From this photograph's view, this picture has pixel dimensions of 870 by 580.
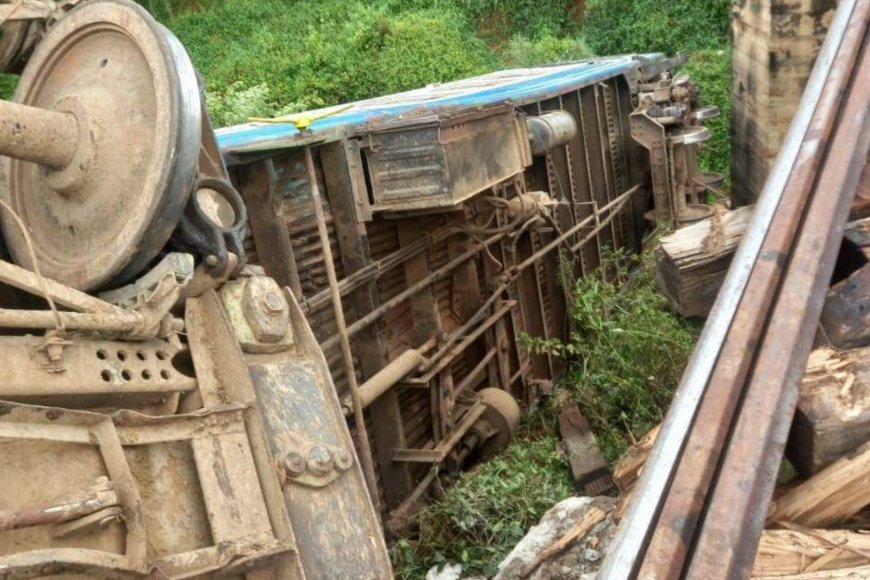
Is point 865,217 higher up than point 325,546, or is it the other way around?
point 865,217

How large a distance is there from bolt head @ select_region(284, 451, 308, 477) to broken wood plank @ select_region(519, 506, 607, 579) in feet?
2.93

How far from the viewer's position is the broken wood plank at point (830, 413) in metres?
1.37

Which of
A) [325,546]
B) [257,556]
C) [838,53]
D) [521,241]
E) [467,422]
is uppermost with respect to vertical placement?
[838,53]

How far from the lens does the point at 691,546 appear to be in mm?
1066

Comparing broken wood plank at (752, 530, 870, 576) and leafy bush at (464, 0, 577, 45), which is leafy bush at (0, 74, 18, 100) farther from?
broken wood plank at (752, 530, 870, 576)

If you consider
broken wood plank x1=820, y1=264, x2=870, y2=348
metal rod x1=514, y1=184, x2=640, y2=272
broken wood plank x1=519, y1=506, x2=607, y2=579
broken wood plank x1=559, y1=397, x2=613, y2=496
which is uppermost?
broken wood plank x1=820, y1=264, x2=870, y2=348

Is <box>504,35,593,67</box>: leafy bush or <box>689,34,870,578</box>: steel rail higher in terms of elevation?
<box>689,34,870,578</box>: steel rail

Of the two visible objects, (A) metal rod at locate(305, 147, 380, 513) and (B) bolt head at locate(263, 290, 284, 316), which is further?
(A) metal rod at locate(305, 147, 380, 513)

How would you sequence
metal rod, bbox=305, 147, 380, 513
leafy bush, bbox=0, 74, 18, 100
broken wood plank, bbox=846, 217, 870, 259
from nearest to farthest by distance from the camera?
broken wood plank, bbox=846, 217, 870, 259 < metal rod, bbox=305, 147, 380, 513 < leafy bush, bbox=0, 74, 18, 100

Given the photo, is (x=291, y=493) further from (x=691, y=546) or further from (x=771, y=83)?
(x=771, y=83)

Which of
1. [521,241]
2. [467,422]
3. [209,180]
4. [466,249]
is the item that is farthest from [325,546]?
[521,241]

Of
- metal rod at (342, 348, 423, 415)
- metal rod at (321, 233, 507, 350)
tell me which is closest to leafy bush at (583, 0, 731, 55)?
metal rod at (321, 233, 507, 350)

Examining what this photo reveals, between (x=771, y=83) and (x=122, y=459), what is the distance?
2.46 metres

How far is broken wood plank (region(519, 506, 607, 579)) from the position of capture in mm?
2756
